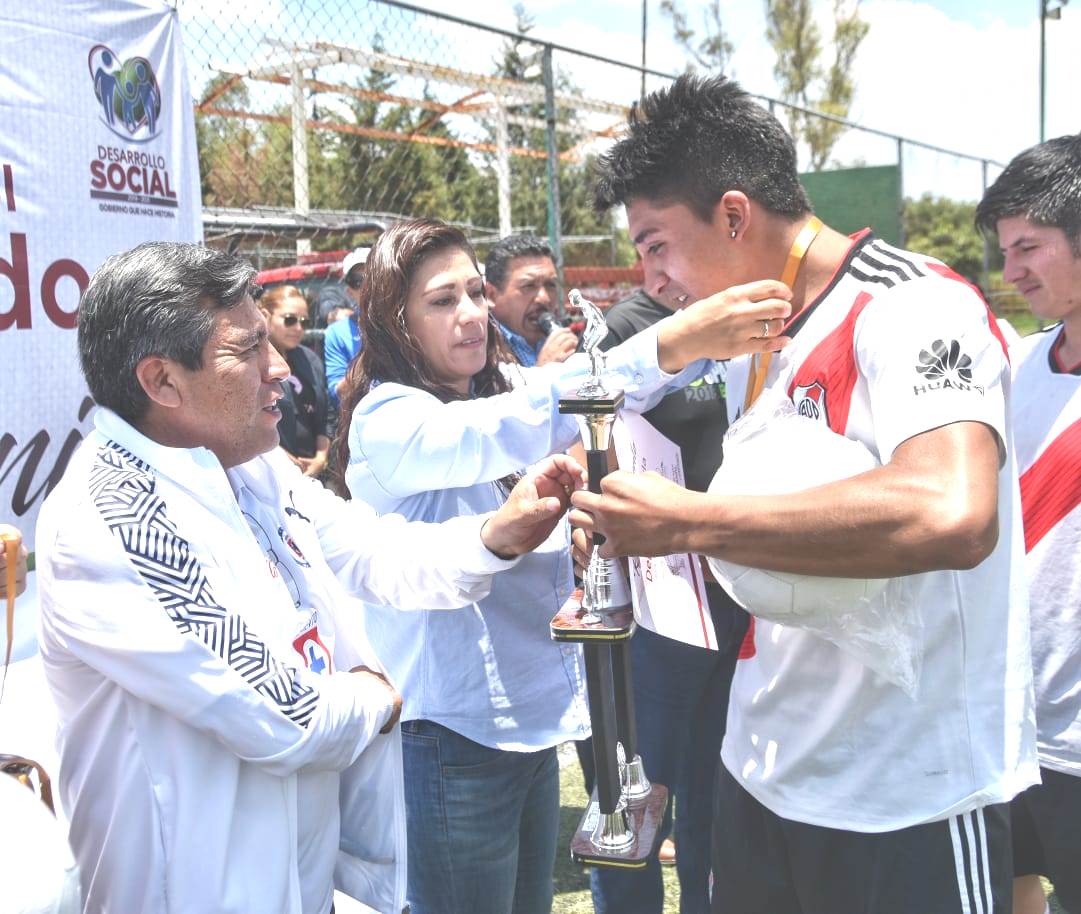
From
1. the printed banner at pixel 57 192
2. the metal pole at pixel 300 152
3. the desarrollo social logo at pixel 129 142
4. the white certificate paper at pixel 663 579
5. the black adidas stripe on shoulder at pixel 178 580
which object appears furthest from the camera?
the metal pole at pixel 300 152

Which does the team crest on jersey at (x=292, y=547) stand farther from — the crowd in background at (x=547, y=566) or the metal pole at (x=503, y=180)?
the metal pole at (x=503, y=180)

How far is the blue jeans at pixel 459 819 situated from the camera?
2.10m

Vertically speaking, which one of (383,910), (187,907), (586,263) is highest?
(586,263)

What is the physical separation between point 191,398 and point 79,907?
80 cm

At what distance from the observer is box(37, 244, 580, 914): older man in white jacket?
1462mm

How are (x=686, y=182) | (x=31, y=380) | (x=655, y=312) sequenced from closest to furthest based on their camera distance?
1. (x=686, y=182)
2. (x=31, y=380)
3. (x=655, y=312)

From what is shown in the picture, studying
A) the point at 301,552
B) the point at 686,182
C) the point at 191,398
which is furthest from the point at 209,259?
the point at 686,182

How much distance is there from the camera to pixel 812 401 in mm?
1642

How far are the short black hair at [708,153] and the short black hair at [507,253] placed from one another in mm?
2785

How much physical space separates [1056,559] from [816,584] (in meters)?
1.34

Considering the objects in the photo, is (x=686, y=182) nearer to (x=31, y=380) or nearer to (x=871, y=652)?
(x=871, y=652)

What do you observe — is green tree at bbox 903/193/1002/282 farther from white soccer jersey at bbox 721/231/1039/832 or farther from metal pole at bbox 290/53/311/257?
white soccer jersey at bbox 721/231/1039/832

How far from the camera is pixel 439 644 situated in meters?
2.14

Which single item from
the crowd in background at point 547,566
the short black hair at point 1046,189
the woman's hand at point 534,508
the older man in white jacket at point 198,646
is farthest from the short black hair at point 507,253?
the older man in white jacket at point 198,646
